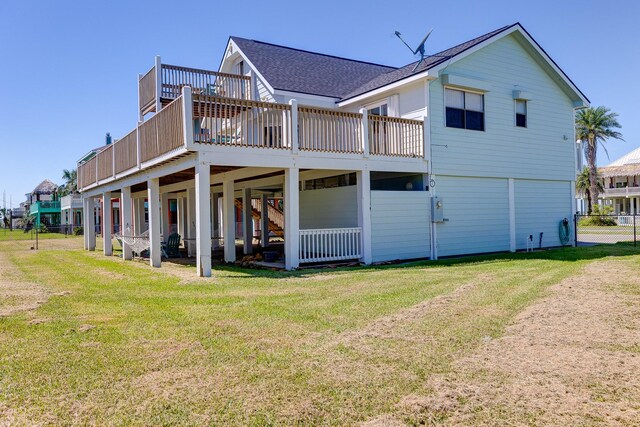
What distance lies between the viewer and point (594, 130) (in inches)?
1704

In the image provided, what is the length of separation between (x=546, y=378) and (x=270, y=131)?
8.94 metres

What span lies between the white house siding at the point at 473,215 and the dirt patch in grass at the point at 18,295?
9.86 meters

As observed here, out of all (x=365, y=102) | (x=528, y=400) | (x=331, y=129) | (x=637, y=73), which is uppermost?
(x=637, y=73)

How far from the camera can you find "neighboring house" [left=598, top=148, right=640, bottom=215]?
51281 millimetres

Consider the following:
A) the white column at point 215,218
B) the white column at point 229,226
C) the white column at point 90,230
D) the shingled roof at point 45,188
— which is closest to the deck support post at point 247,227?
the white column at point 229,226

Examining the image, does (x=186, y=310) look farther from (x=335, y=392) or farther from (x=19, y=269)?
(x=19, y=269)

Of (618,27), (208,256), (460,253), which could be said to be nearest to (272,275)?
(208,256)

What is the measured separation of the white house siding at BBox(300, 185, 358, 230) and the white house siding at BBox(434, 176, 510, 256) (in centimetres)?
256

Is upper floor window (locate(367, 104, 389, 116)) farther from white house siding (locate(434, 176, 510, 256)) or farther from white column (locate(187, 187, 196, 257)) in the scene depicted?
white column (locate(187, 187, 196, 257))

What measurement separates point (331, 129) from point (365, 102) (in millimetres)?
3915

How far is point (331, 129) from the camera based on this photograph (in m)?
11.6

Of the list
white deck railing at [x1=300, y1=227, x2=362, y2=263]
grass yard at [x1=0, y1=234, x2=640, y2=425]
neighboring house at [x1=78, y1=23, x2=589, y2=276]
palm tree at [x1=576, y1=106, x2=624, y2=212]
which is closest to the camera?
grass yard at [x1=0, y1=234, x2=640, y2=425]

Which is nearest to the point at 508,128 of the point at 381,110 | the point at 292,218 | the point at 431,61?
the point at 431,61


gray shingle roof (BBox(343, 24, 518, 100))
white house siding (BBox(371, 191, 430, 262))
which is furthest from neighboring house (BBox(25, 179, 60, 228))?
white house siding (BBox(371, 191, 430, 262))
